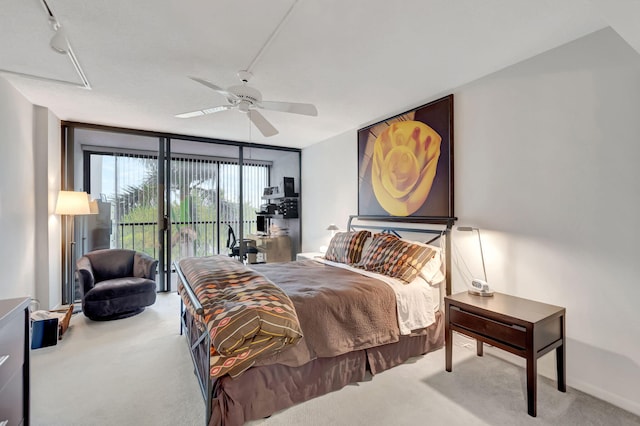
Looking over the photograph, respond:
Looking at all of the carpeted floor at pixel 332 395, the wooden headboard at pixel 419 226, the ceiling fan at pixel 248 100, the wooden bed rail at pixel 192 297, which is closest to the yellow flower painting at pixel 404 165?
the wooden headboard at pixel 419 226

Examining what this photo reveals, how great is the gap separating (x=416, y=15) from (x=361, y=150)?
2.39 metres

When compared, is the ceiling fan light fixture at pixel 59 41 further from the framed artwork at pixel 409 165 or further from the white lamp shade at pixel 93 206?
the white lamp shade at pixel 93 206

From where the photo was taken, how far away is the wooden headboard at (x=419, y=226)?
303 cm

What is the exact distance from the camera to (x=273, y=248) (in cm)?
579

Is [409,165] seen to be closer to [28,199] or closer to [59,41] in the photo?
[59,41]

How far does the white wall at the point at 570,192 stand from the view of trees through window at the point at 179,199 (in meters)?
3.99

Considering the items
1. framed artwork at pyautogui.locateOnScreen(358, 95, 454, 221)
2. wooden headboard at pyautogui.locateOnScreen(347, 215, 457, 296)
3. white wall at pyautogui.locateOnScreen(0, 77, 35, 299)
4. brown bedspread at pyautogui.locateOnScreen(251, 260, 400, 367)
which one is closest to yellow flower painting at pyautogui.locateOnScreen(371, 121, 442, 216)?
framed artwork at pyautogui.locateOnScreen(358, 95, 454, 221)

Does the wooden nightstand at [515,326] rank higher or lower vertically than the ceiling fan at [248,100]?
lower

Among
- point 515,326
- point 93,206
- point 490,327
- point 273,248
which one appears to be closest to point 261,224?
point 273,248

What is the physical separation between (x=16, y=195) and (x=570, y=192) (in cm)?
514

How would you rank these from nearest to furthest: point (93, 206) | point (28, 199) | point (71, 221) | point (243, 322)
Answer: point (243, 322)
point (28, 199)
point (71, 221)
point (93, 206)

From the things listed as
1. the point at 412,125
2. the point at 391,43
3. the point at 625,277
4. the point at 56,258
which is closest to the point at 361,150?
the point at 412,125

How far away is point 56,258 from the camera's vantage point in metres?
3.96

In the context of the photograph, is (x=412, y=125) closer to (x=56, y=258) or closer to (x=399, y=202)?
(x=399, y=202)
